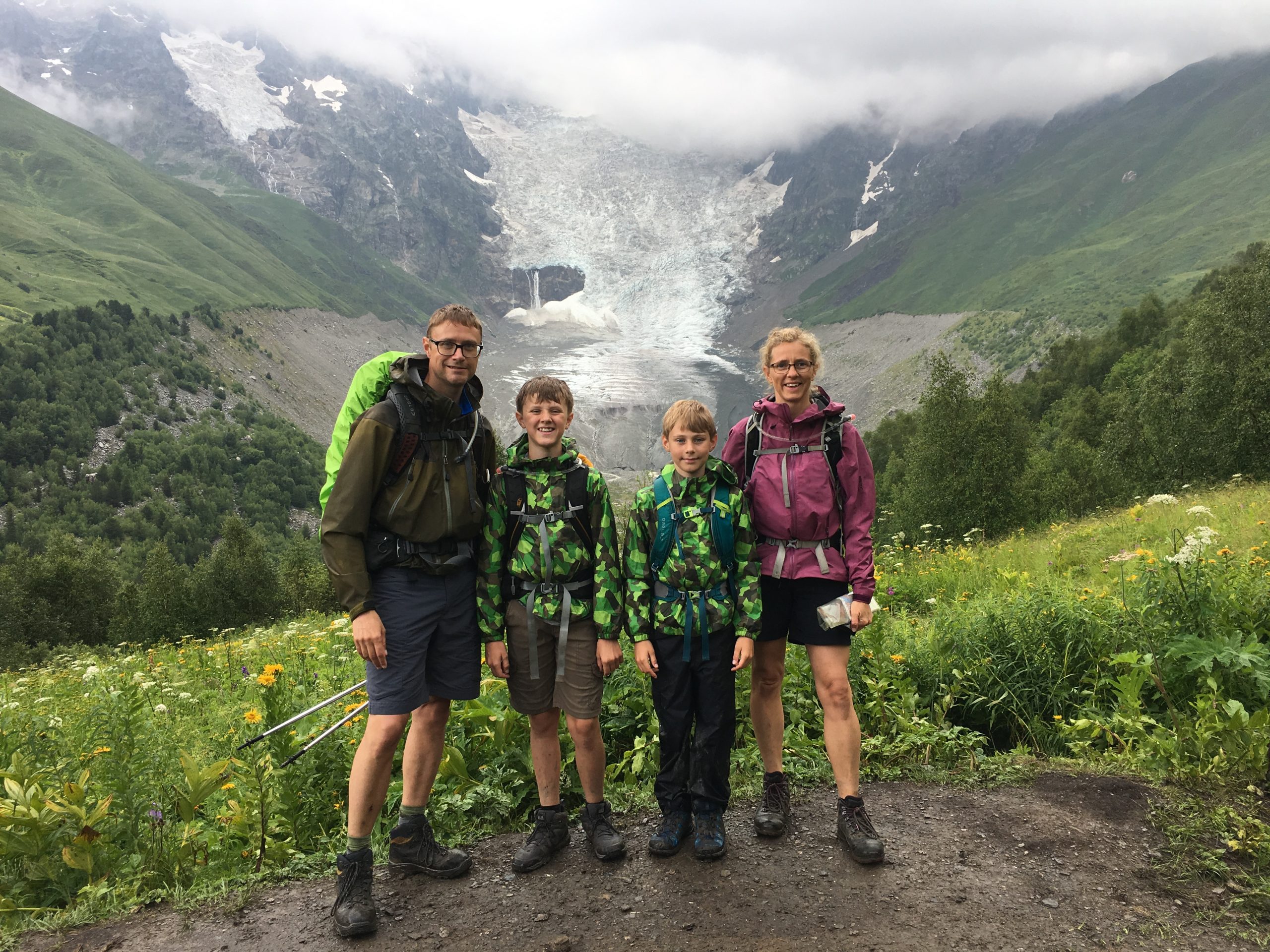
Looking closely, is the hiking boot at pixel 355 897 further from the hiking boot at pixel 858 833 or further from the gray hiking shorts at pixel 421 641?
the hiking boot at pixel 858 833

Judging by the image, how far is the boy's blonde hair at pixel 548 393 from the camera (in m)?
3.99

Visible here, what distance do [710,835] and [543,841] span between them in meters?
0.88

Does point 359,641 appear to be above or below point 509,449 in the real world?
below

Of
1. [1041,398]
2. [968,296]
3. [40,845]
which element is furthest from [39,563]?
[968,296]

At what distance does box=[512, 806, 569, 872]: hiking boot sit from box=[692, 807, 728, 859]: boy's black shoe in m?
0.71

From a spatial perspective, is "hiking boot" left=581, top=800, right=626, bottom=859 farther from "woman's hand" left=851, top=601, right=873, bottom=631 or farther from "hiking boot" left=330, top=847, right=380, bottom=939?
"woman's hand" left=851, top=601, right=873, bottom=631

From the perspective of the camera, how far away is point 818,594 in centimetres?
403

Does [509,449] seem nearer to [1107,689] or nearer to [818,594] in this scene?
[818,594]

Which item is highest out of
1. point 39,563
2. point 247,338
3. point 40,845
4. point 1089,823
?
point 247,338

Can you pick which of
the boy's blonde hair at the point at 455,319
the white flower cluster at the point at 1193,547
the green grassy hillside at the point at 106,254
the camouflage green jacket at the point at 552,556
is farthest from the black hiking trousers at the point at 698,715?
the green grassy hillside at the point at 106,254

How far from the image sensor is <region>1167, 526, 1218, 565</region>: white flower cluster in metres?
4.93

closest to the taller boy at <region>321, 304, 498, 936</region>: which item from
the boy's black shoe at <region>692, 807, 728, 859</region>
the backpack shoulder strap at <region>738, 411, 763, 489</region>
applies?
the boy's black shoe at <region>692, 807, 728, 859</region>

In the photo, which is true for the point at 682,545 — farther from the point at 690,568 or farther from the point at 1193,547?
the point at 1193,547

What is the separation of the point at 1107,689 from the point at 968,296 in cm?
19448
